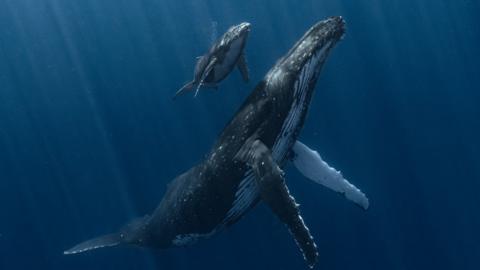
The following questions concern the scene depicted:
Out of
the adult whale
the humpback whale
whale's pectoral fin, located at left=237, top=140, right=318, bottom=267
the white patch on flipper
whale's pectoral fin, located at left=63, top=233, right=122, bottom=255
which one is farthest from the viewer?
whale's pectoral fin, located at left=63, top=233, right=122, bottom=255

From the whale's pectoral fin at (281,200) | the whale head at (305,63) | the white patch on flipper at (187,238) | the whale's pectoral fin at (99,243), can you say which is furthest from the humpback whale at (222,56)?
the whale's pectoral fin at (99,243)

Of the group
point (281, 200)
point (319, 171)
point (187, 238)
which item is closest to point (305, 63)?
point (281, 200)

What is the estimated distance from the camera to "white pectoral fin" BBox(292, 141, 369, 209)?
9.05 m

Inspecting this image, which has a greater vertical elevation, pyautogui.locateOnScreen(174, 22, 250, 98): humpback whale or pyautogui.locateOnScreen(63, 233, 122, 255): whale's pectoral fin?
pyautogui.locateOnScreen(174, 22, 250, 98): humpback whale

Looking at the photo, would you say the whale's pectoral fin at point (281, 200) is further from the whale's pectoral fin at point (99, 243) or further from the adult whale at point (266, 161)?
the whale's pectoral fin at point (99, 243)

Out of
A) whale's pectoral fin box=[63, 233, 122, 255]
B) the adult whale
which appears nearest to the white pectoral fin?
the adult whale

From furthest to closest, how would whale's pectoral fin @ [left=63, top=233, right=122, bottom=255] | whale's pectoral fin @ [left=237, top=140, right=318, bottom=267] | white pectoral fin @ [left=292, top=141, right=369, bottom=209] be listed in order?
whale's pectoral fin @ [left=63, top=233, right=122, bottom=255], white pectoral fin @ [left=292, top=141, right=369, bottom=209], whale's pectoral fin @ [left=237, top=140, right=318, bottom=267]

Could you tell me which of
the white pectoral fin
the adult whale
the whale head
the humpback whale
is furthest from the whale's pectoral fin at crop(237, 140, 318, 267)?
the humpback whale

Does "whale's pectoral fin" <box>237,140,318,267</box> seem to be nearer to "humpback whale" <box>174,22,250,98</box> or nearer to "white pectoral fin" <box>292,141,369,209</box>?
"white pectoral fin" <box>292,141,369,209</box>

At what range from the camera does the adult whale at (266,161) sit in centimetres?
653

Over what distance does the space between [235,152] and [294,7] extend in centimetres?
1672

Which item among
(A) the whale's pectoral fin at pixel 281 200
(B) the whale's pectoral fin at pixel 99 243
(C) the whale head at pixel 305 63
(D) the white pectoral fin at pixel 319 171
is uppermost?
(C) the whale head at pixel 305 63

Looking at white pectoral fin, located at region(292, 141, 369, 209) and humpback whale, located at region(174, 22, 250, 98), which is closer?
white pectoral fin, located at region(292, 141, 369, 209)

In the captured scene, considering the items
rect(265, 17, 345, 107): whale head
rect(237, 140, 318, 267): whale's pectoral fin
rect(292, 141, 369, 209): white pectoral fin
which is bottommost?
rect(292, 141, 369, 209): white pectoral fin
